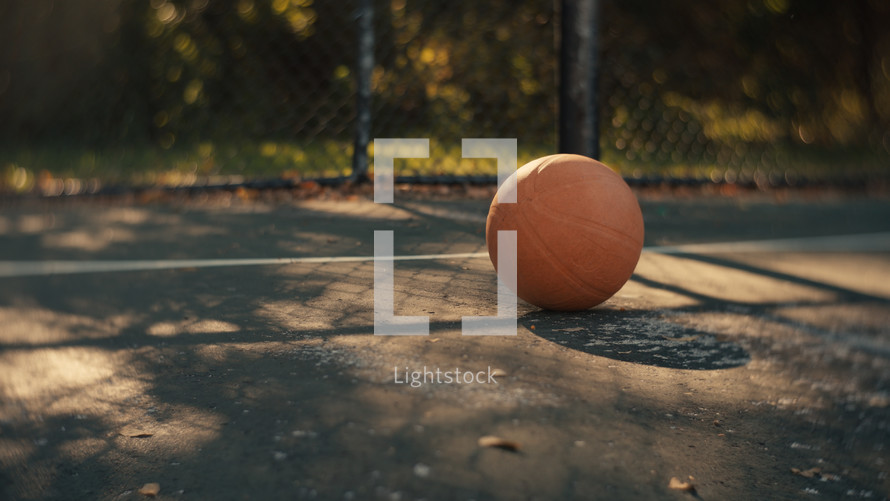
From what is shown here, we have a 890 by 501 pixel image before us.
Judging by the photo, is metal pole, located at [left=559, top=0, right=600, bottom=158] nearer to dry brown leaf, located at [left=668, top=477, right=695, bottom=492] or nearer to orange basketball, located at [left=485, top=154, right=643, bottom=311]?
orange basketball, located at [left=485, top=154, right=643, bottom=311]

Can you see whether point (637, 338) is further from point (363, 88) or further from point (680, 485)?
point (363, 88)

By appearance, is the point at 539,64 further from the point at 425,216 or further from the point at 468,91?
the point at 425,216

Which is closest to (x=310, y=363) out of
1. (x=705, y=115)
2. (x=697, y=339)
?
(x=697, y=339)

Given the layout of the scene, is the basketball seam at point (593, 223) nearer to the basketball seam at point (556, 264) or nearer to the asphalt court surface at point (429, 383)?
the basketball seam at point (556, 264)

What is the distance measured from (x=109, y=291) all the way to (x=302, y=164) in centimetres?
485

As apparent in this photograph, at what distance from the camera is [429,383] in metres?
3.42

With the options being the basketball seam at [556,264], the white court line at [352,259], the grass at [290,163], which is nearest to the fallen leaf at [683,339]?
the basketball seam at [556,264]

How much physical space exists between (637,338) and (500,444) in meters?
1.54

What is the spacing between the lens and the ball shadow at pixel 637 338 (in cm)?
393

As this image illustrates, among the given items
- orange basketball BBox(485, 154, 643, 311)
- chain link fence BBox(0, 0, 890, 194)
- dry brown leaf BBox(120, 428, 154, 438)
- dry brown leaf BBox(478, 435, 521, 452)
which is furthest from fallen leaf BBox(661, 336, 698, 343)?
chain link fence BBox(0, 0, 890, 194)

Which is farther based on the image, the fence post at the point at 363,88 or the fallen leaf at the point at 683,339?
the fence post at the point at 363,88

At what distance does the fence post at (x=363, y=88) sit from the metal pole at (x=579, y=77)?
6.46 feet

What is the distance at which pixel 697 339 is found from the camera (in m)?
4.28

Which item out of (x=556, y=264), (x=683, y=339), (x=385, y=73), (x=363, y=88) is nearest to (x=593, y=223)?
(x=556, y=264)
